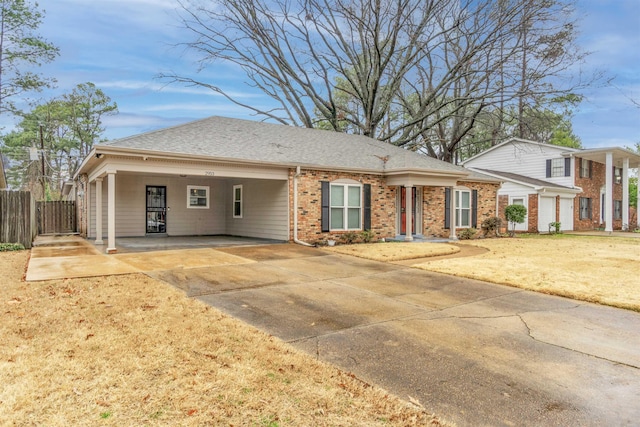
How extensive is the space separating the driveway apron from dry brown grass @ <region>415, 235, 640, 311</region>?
0.47 metres

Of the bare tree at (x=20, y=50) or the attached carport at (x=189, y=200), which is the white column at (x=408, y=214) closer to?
the attached carport at (x=189, y=200)

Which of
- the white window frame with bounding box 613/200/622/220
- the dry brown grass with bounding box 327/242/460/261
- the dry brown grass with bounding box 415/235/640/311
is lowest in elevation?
the dry brown grass with bounding box 415/235/640/311

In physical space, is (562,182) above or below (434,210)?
above

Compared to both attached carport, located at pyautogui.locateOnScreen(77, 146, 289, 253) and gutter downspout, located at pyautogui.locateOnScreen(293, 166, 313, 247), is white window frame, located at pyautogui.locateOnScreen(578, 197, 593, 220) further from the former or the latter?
attached carport, located at pyautogui.locateOnScreen(77, 146, 289, 253)

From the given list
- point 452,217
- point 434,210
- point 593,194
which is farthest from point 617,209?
point 434,210

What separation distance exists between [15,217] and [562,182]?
26890 millimetres

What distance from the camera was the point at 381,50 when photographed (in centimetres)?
2392

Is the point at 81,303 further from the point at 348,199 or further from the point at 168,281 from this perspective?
the point at 348,199

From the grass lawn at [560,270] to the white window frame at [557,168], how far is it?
12.6 meters

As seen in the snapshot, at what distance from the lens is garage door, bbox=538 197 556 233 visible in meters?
21.4

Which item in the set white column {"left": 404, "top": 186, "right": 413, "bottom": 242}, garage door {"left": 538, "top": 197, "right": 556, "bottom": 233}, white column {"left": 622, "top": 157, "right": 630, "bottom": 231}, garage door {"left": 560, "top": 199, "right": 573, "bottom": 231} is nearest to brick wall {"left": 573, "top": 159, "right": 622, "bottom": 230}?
garage door {"left": 560, "top": 199, "right": 573, "bottom": 231}

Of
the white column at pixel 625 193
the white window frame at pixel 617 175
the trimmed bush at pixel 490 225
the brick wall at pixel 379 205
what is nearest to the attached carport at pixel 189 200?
the brick wall at pixel 379 205

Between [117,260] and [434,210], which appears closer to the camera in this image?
[117,260]

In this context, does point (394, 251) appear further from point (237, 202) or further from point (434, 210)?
point (237, 202)
